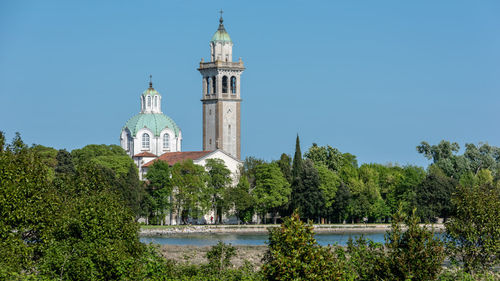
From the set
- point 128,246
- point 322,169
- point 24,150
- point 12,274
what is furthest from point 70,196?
point 322,169

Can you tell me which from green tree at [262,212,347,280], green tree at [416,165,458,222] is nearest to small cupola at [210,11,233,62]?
green tree at [416,165,458,222]

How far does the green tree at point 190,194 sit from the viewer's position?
8381 cm

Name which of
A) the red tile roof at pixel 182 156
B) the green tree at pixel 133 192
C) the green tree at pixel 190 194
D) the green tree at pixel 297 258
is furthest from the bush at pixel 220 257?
the red tile roof at pixel 182 156

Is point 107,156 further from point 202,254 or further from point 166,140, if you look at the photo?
point 202,254

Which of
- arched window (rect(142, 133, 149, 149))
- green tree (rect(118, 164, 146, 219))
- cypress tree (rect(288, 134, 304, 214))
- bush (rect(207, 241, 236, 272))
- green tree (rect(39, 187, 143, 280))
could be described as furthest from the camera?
arched window (rect(142, 133, 149, 149))

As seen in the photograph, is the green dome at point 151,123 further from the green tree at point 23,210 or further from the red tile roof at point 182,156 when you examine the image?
the green tree at point 23,210

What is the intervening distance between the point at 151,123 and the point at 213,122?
9711 millimetres

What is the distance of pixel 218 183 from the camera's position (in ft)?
286

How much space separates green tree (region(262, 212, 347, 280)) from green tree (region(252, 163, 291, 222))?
59838 mm

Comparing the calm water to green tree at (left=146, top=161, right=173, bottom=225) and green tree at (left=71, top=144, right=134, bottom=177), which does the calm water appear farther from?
green tree at (left=71, top=144, right=134, bottom=177)

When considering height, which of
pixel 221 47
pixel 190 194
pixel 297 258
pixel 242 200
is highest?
pixel 221 47

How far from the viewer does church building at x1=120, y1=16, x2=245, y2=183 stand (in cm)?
9988

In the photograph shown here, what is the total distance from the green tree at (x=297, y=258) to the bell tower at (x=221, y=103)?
74451 mm

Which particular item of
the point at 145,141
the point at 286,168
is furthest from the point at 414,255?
the point at 145,141
